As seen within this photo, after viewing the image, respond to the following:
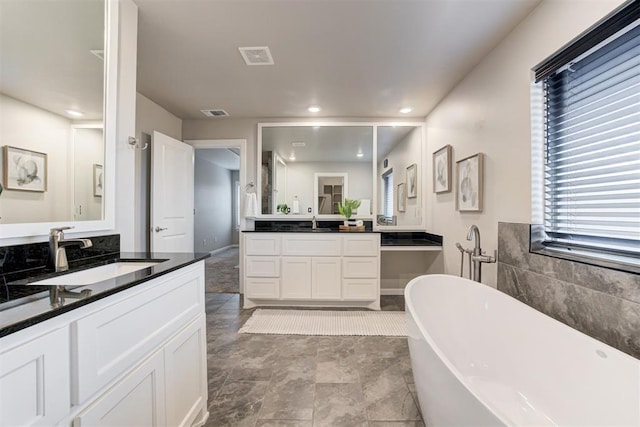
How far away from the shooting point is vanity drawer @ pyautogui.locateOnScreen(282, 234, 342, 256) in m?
3.15

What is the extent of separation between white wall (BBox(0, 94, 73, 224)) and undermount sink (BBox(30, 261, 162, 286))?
26 cm

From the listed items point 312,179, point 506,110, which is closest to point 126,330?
point 506,110

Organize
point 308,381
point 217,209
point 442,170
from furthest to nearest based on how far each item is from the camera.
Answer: point 217,209 < point 442,170 < point 308,381

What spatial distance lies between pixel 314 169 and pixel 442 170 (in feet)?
5.29

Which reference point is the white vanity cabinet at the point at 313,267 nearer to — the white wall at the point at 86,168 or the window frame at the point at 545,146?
the window frame at the point at 545,146

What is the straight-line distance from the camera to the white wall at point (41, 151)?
3.40 feet

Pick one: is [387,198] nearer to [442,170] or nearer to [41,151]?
[442,170]

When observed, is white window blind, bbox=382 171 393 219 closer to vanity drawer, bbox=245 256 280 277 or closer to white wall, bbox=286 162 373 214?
white wall, bbox=286 162 373 214

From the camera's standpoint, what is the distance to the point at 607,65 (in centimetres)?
133

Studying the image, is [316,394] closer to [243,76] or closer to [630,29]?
[630,29]

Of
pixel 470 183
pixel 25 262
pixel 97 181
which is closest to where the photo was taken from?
pixel 25 262

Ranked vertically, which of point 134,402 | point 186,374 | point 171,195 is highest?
point 171,195

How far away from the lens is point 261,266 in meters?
3.18

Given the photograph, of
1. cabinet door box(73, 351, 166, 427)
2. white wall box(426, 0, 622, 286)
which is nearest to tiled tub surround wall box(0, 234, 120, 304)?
cabinet door box(73, 351, 166, 427)
